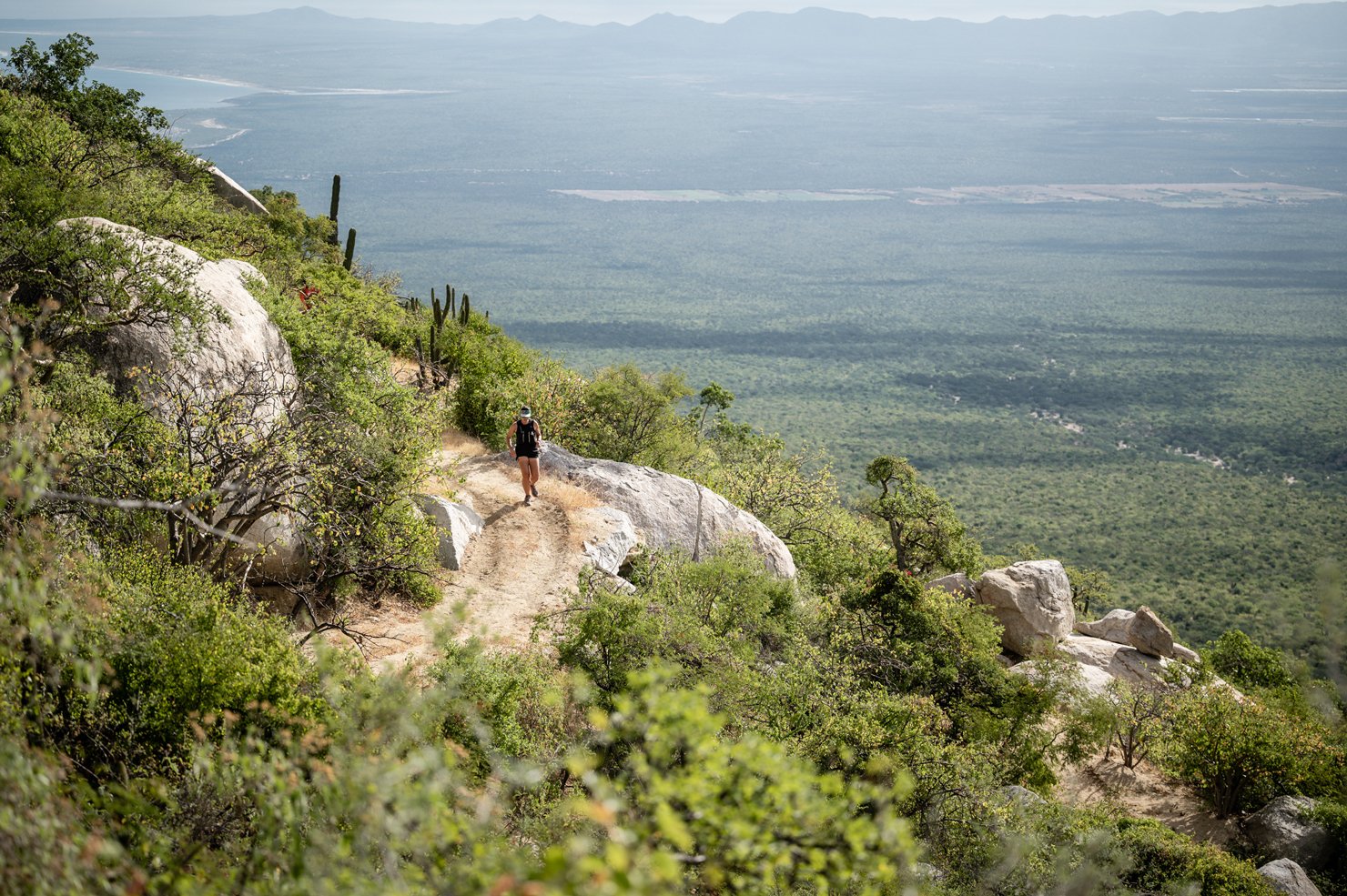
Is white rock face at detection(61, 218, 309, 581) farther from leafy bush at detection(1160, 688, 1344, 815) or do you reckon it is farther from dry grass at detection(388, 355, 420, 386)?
leafy bush at detection(1160, 688, 1344, 815)

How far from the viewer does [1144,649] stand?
34.1m

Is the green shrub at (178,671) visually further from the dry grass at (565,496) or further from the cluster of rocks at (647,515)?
the dry grass at (565,496)

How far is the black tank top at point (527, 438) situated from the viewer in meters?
22.6

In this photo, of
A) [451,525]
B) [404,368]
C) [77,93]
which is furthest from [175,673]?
[77,93]

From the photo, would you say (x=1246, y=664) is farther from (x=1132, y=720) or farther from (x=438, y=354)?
(x=438, y=354)

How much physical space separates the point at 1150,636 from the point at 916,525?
1005cm

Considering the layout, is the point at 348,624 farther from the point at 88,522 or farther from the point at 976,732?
the point at 976,732

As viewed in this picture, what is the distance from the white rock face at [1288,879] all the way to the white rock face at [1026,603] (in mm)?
11274

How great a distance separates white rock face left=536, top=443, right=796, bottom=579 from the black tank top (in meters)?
2.88

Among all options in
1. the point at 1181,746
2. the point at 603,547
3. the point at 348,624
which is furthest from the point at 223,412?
the point at 1181,746

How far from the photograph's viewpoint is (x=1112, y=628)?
3809cm

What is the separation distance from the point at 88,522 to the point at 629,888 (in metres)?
13.1

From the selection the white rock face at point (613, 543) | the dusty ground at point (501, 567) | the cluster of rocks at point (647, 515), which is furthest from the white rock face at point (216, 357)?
the white rock face at point (613, 543)

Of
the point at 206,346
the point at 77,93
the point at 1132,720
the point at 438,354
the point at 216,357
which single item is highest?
the point at 77,93
